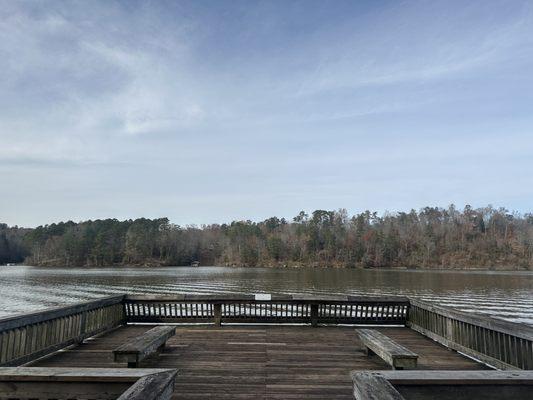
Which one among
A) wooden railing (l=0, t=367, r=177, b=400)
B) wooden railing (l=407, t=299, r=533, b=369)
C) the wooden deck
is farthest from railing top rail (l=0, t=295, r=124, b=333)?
wooden railing (l=407, t=299, r=533, b=369)

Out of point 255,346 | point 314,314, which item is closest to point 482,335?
point 255,346

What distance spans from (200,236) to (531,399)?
129271mm

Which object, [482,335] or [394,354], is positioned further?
[482,335]

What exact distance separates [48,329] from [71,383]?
12.5ft

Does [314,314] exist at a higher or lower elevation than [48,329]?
lower

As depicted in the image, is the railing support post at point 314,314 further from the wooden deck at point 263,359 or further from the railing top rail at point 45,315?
the railing top rail at point 45,315

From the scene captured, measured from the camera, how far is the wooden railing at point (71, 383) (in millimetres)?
2379

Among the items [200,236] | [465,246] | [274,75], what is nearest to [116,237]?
[200,236]

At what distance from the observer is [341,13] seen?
45.1 ft

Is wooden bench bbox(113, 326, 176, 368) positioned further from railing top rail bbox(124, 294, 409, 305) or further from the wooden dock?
railing top rail bbox(124, 294, 409, 305)

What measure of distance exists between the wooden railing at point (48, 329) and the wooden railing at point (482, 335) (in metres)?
5.98

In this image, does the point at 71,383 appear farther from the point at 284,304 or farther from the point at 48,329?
the point at 284,304

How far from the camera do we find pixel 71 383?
243 centimetres

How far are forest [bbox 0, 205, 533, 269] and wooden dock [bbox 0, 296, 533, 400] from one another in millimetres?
89463
